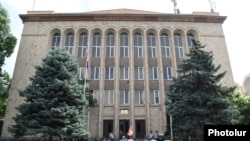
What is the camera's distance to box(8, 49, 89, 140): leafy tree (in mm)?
17516

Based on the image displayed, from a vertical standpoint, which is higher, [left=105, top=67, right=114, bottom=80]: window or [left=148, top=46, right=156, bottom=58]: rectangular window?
[left=148, top=46, right=156, bottom=58]: rectangular window

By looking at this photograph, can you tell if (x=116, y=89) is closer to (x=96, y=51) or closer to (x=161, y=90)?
(x=161, y=90)

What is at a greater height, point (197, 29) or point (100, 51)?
point (197, 29)

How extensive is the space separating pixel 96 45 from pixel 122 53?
3482mm

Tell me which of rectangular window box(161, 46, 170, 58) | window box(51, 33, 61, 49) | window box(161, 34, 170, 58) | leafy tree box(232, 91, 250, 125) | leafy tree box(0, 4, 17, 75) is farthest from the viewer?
window box(51, 33, 61, 49)

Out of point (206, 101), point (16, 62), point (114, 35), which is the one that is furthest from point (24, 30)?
point (206, 101)

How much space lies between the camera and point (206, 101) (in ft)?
A: 56.4

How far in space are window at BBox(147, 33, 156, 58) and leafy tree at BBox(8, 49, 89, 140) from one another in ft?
36.5

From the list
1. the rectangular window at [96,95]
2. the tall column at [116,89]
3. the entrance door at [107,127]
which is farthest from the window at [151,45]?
the entrance door at [107,127]

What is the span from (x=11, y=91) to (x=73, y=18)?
11.6 m

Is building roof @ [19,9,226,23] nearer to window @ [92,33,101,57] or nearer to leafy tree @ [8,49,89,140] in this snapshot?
window @ [92,33,101,57]

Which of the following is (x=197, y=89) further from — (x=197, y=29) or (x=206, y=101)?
(x=197, y=29)

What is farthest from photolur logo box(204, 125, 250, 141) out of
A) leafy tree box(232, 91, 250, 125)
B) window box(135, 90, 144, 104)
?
window box(135, 90, 144, 104)

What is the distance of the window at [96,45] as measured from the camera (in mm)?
28109
